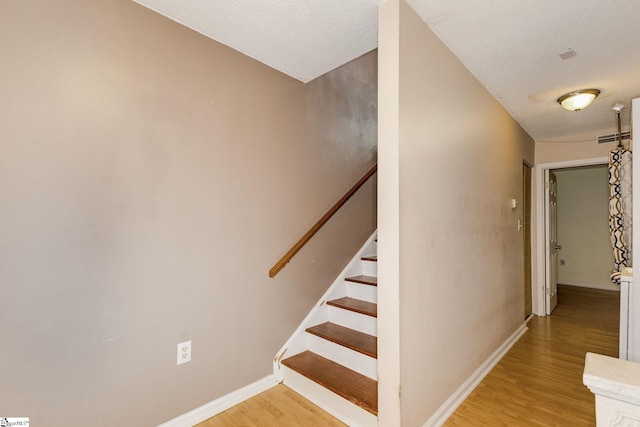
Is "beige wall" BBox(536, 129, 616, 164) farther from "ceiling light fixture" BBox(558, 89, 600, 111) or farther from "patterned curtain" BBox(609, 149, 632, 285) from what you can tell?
"ceiling light fixture" BBox(558, 89, 600, 111)

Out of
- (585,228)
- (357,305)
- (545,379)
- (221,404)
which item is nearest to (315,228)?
(357,305)

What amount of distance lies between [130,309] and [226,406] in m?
0.89

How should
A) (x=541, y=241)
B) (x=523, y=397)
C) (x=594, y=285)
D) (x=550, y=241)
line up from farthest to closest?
(x=594, y=285)
(x=550, y=241)
(x=541, y=241)
(x=523, y=397)

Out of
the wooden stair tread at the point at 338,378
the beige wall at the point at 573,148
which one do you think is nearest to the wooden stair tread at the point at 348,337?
the wooden stair tread at the point at 338,378

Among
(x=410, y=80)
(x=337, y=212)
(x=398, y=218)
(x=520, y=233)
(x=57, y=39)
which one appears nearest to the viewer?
(x=57, y=39)

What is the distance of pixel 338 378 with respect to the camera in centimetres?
195

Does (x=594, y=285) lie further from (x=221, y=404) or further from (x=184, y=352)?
(x=184, y=352)

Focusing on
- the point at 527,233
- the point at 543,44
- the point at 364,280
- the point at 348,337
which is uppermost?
the point at 543,44

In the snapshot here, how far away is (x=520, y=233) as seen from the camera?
3.38 m

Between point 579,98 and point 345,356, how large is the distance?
2.79 metres

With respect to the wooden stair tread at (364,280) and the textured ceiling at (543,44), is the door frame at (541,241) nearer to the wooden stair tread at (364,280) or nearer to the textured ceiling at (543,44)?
the textured ceiling at (543,44)

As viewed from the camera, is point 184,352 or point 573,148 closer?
point 184,352

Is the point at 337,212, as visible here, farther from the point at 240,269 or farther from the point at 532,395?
the point at 532,395

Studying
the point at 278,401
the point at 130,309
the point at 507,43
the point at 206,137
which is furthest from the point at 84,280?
the point at 507,43
